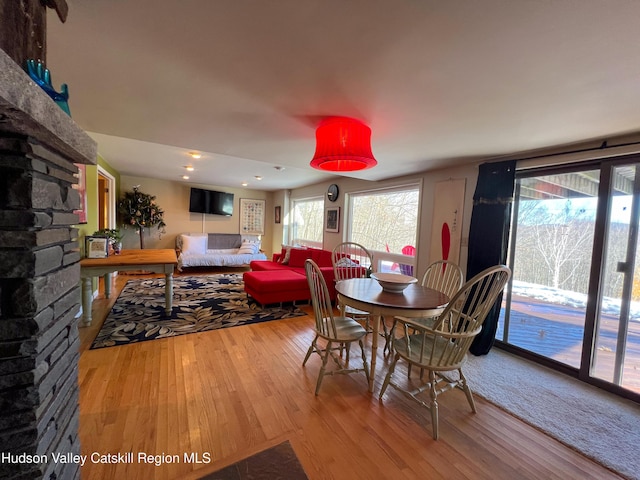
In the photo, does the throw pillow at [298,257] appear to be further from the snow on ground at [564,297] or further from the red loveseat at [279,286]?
the snow on ground at [564,297]

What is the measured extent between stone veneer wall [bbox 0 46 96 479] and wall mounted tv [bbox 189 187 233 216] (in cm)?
604

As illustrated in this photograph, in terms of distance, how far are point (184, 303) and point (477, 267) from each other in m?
3.78

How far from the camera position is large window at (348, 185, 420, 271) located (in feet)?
12.4

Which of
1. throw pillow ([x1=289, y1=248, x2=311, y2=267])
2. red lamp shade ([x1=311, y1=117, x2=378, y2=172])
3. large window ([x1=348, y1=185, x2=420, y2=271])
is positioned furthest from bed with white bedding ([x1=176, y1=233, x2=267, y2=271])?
red lamp shade ([x1=311, y1=117, x2=378, y2=172])

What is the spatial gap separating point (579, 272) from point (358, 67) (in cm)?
263

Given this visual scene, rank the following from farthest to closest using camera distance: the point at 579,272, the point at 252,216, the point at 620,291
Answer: the point at 252,216 < the point at 579,272 < the point at 620,291

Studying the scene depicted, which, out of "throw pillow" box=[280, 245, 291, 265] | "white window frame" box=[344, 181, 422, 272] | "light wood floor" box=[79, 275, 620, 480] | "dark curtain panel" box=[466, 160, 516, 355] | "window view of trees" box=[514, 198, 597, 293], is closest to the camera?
"light wood floor" box=[79, 275, 620, 480]

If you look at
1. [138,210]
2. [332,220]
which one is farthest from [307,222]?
[138,210]

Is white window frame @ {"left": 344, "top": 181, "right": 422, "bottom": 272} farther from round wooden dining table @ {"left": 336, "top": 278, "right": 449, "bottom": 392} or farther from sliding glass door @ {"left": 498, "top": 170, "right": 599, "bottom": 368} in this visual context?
round wooden dining table @ {"left": 336, "top": 278, "right": 449, "bottom": 392}

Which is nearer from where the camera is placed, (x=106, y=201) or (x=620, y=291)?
(x=620, y=291)

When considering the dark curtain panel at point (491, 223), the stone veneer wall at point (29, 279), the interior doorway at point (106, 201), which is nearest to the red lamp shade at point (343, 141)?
the stone veneer wall at point (29, 279)

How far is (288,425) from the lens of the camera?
1.60 m

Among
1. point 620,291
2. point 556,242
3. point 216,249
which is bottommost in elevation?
point 216,249

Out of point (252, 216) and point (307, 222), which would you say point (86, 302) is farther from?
point (252, 216)
